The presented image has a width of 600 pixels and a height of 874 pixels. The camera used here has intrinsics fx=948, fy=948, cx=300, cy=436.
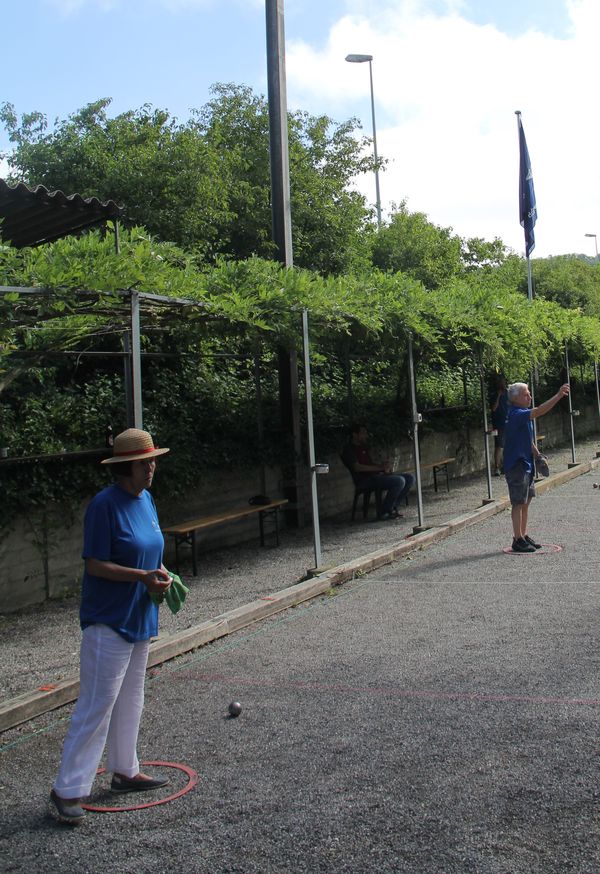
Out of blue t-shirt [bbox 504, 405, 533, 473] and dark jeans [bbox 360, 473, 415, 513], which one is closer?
blue t-shirt [bbox 504, 405, 533, 473]

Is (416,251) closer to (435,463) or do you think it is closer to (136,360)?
(435,463)

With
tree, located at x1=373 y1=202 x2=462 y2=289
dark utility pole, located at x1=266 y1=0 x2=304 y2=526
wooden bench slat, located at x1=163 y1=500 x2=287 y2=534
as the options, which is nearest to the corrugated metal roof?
wooden bench slat, located at x1=163 y1=500 x2=287 y2=534

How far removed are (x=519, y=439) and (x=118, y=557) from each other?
22.8 ft

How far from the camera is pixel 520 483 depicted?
1034cm

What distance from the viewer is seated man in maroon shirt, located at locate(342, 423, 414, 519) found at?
13.6 metres

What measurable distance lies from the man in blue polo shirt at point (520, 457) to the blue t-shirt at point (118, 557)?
260 inches

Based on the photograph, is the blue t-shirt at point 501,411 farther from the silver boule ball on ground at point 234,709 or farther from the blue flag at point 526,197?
the silver boule ball on ground at point 234,709

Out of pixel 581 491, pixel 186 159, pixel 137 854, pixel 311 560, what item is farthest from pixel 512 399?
pixel 186 159

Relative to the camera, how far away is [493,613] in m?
7.74

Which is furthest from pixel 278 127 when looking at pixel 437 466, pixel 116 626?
pixel 116 626

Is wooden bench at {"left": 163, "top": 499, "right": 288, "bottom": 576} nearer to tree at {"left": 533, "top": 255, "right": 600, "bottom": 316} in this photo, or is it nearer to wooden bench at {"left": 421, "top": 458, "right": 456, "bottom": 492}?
wooden bench at {"left": 421, "top": 458, "right": 456, "bottom": 492}

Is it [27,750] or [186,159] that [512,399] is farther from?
[186,159]

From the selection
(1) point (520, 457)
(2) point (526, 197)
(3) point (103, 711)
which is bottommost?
(3) point (103, 711)

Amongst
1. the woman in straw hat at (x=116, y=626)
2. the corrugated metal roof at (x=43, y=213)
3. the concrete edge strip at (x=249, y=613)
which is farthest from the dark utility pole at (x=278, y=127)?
the woman in straw hat at (x=116, y=626)
